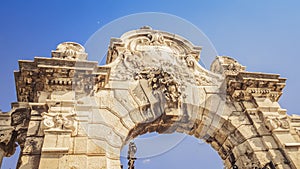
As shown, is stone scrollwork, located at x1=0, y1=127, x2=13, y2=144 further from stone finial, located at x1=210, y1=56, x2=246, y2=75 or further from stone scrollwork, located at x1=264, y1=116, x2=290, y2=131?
stone scrollwork, located at x1=264, y1=116, x2=290, y2=131

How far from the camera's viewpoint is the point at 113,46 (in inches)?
290

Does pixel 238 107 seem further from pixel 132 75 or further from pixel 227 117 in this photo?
pixel 132 75

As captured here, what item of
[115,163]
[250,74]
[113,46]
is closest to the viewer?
[115,163]

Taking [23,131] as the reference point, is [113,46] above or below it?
above

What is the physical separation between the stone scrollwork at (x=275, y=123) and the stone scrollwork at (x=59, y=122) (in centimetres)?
442

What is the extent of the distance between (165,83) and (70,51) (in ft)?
8.34

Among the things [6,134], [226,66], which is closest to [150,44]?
[226,66]

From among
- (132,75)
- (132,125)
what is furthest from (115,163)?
(132,75)

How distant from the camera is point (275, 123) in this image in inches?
238

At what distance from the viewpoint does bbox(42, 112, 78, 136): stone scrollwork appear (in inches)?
193

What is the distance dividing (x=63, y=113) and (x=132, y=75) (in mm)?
2083

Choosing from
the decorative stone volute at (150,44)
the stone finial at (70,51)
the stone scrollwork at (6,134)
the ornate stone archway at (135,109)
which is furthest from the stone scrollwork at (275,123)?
the stone scrollwork at (6,134)

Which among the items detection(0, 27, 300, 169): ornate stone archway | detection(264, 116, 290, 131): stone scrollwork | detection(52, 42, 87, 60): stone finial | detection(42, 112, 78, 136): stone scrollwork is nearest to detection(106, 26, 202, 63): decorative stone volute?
detection(0, 27, 300, 169): ornate stone archway

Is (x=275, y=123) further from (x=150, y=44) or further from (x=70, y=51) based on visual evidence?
(x=70, y=51)
